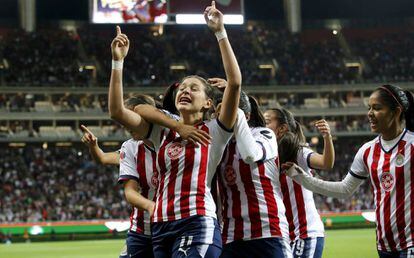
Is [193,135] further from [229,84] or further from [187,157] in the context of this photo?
[229,84]

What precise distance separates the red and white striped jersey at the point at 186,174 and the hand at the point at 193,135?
77mm

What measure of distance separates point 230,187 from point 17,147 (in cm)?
4518

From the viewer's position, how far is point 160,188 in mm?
5102

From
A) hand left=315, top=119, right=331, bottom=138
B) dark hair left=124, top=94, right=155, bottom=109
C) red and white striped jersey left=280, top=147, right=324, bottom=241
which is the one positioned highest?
dark hair left=124, top=94, right=155, bottom=109

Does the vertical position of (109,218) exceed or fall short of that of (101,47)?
it falls short

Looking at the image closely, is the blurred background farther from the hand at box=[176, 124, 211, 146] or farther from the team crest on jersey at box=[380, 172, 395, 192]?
the hand at box=[176, 124, 211, 146]

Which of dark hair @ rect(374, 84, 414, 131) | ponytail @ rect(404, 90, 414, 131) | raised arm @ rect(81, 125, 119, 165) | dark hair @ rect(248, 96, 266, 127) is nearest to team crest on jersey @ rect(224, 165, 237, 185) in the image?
dark hair @ rect(248, 96, 266, 127)

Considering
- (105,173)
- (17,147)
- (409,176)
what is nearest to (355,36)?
(105,173)

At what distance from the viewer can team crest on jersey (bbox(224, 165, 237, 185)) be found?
5.49 m

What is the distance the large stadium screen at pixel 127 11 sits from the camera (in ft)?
142

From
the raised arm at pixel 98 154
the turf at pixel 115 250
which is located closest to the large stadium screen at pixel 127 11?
the turf at pixel 115 250

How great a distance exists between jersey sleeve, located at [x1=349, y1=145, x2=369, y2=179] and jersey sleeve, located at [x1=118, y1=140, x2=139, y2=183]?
1.87 m

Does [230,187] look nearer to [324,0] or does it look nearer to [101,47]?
[101,47]

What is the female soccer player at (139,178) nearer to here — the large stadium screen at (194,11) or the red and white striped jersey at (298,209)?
the red and white striped jersey at (298,209)
